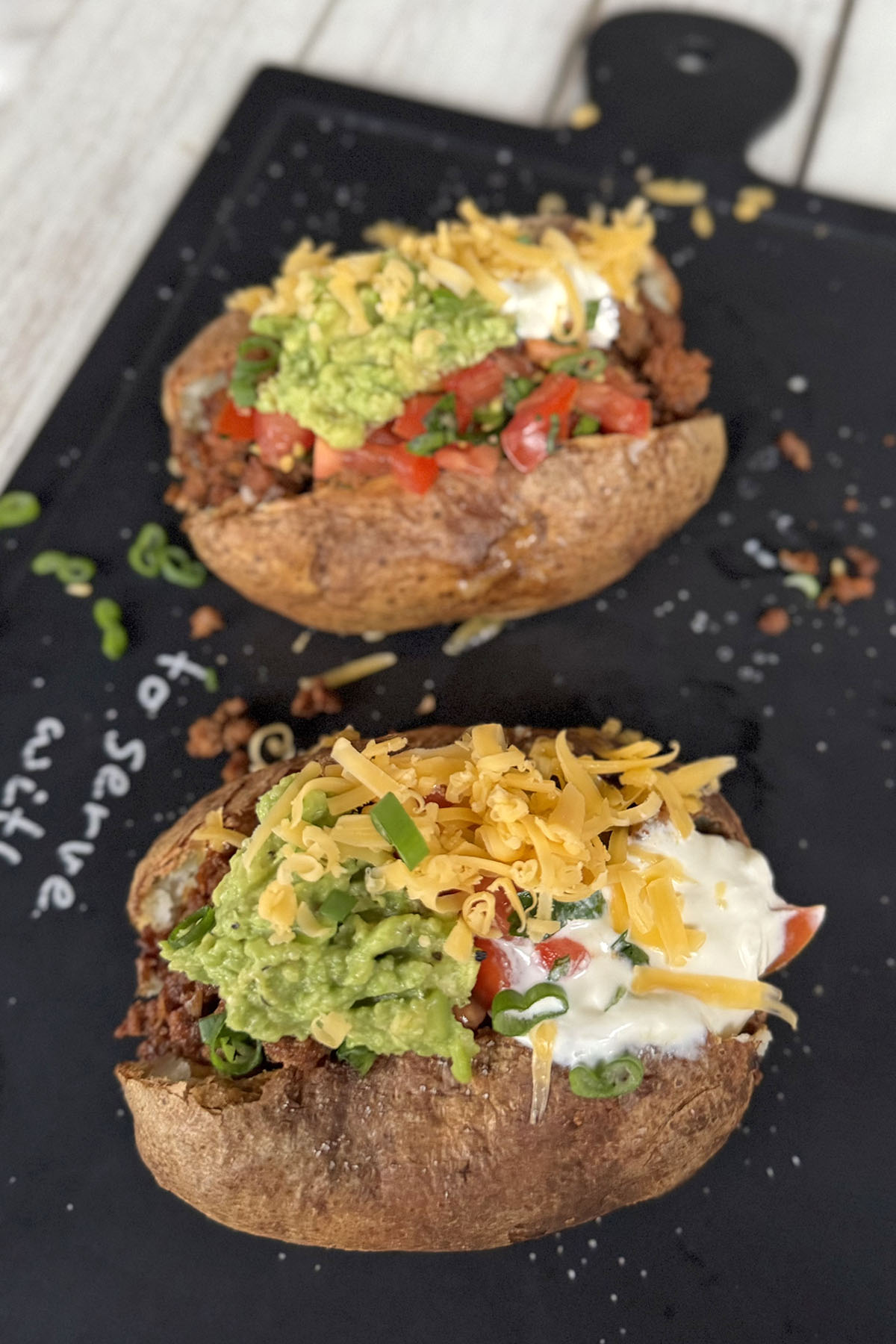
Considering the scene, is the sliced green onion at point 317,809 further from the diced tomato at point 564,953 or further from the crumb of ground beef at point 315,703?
the crumb of ground beef at point 315,703

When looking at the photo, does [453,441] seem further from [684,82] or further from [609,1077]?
[684,82]

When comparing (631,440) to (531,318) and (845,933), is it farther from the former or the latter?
(845,933)

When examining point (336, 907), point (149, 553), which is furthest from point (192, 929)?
point (149, 553)

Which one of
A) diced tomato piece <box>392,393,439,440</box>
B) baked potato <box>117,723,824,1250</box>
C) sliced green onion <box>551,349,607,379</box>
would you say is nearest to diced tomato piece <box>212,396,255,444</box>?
diced tomato piece <box>392,393,439,440</box>

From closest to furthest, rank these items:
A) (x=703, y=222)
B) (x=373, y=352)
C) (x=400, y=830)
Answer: (x=400, y=830) < (x=373, y=352) < (x=703, y=222)

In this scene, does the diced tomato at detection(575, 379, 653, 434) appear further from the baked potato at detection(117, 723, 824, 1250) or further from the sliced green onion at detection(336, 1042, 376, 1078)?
the sliced green onion at detection(336, 1042, 376, 1078)

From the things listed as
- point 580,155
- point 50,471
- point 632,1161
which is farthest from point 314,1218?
point 580,155

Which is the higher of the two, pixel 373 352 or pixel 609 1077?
pixel 373 352
